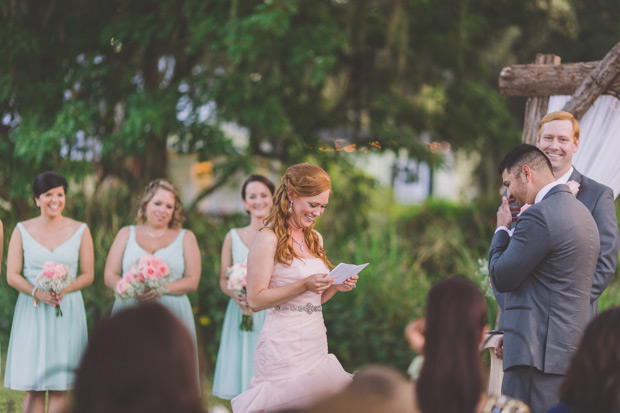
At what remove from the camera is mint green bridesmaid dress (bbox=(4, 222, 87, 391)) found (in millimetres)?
5309

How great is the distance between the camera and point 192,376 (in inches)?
75.1

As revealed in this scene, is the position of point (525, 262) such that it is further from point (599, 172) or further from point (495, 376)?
point (599, 172)

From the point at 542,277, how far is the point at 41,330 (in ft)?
12.6

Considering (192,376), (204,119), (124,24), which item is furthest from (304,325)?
Answer: (124,24)

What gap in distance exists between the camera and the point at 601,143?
5.19 m

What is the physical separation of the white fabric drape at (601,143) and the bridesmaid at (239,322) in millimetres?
2476

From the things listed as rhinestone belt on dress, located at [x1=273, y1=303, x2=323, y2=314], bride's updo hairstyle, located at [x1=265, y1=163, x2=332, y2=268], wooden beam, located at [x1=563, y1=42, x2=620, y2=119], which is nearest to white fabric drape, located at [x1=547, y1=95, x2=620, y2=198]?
wooden beam, located at [x1=563, y1=42, x2=620, y2=119]

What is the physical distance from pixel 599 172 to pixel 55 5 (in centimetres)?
711

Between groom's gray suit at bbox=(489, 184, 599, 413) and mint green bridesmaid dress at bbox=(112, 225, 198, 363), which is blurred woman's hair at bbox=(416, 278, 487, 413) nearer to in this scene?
groom's gray suit at bbox=(489, 184, 599, 413)

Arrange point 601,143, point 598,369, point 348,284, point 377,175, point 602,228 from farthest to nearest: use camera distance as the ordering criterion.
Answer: point 377,175 < point 601,143 < point 602,228 < point 348,284 < point 598,369

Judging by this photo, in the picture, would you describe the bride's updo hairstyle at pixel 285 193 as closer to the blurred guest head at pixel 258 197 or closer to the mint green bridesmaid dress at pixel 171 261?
the blurred guest head at pixel 258 197

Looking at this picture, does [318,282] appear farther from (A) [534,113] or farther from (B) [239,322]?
(A) [534,113]

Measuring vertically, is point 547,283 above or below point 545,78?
below

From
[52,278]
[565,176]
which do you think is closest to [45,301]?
[52,278]
